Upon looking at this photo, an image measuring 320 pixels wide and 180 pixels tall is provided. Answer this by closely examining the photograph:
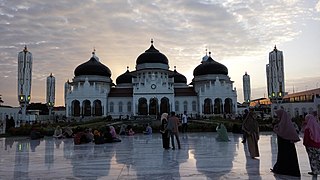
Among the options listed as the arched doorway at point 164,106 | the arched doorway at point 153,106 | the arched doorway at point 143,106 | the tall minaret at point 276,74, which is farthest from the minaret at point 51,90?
the tall minaret at point 276,74

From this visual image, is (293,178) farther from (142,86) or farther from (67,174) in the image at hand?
(142,86)

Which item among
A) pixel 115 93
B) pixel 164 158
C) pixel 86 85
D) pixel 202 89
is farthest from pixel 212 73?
pixel 164 158

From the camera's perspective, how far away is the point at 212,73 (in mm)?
60156

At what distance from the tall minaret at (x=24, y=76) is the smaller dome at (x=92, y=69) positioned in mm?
22514

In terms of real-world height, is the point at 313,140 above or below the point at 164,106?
below

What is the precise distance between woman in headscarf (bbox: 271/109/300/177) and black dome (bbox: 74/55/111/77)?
178 feet

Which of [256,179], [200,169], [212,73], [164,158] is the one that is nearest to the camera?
[256,179]

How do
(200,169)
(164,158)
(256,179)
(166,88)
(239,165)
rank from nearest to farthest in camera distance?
(256,179)
(200,169)
(239,165)
(164,158)
(166,88)

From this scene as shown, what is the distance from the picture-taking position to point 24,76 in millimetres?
36531

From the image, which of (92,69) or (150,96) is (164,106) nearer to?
(150,96)

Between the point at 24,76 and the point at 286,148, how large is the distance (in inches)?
1343

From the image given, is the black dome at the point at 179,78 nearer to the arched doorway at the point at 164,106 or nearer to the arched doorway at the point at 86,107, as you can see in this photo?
the arched doorway at the point at 164,106

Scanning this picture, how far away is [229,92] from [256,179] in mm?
49825

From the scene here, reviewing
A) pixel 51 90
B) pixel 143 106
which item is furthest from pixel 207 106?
pixel 51 90
